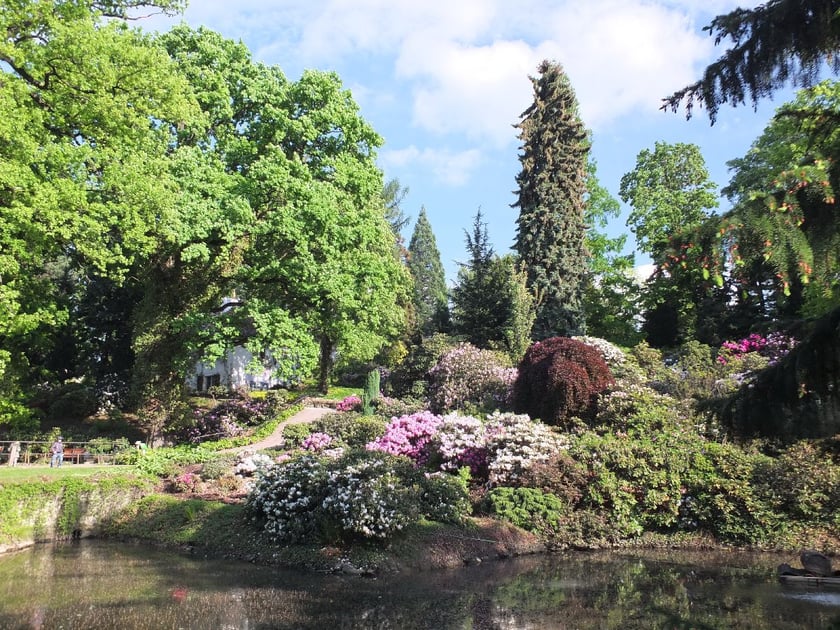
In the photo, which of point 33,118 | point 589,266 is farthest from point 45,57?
point 589,266

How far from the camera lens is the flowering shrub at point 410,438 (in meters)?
16.7

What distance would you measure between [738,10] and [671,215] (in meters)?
32.3

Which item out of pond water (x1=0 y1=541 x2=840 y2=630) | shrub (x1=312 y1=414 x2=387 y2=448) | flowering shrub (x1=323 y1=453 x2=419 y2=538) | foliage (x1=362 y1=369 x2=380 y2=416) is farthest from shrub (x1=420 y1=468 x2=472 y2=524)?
foliage (x1=362 y1=369 x2=380 y2=416)

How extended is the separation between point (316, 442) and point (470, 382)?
5.89 m

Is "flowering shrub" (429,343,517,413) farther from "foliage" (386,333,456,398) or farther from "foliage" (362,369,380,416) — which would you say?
"foliage" (386,333,456,398)

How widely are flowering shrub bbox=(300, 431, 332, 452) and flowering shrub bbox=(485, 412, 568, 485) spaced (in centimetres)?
560

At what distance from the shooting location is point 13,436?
22.2 metres

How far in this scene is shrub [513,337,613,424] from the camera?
53.3 feet

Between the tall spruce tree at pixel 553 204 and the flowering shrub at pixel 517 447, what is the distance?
56.2 ft

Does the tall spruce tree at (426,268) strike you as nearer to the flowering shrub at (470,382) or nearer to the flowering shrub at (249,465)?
the flowering shrub at (470,382)

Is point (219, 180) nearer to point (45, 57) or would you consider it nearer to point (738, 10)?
point (45, 57)

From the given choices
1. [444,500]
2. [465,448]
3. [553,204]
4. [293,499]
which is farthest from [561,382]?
[553,204]

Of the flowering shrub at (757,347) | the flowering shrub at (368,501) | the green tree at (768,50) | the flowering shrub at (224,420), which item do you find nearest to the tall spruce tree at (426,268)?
the flowering shrub at (224,420)

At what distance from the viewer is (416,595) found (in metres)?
9.03
